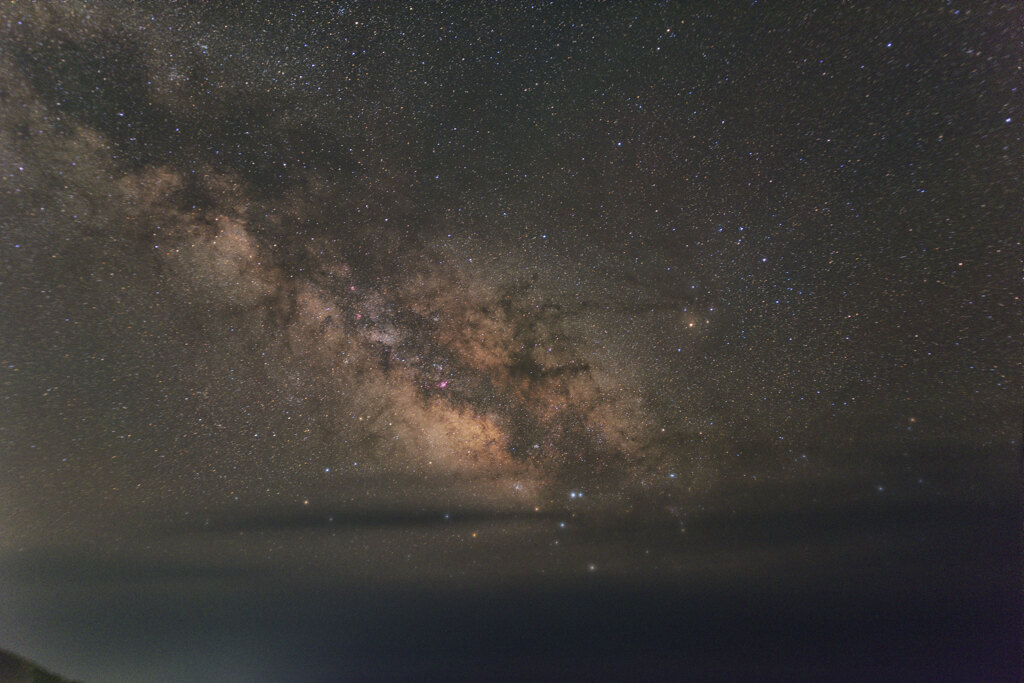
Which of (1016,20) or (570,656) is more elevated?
(1016,20)

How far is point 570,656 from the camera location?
513 ft

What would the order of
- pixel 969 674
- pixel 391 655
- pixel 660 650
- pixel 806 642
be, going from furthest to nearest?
pixel 391 655 < pixel 660 650 < pixel 806 642 < pixel 969 674

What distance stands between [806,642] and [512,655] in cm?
8408

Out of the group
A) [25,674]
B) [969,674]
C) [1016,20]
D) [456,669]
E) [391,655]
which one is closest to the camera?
[1016,20]

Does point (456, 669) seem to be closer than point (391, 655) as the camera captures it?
Yes

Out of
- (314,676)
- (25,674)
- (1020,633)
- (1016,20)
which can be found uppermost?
(1016,20)

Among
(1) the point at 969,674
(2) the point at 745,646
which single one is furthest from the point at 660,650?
(1) the point at 969,674

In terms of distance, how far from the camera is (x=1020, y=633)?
5070 mm

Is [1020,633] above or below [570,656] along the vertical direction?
above

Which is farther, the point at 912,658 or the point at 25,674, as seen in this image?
the point at 912,658

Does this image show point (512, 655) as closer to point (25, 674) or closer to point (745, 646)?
point (745, 646)

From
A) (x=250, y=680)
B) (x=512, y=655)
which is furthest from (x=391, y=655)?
(x=250, y=680)

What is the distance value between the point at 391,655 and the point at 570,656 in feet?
229

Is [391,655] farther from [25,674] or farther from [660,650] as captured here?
[25,674]
